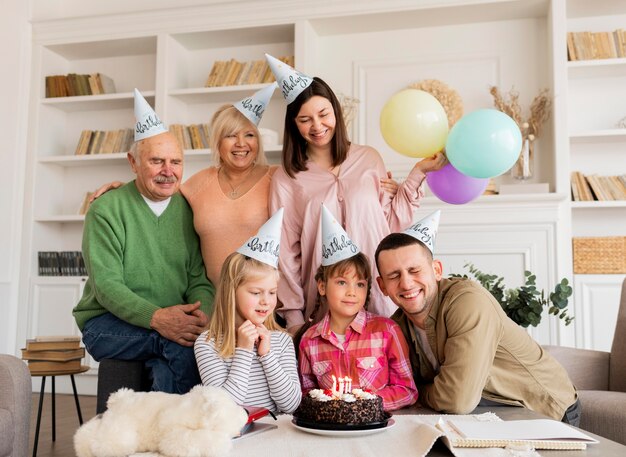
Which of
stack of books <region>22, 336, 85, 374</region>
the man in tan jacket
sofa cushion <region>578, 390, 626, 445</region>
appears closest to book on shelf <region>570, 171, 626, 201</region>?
sofa cushion <region>578, 390, 626, 445</region>

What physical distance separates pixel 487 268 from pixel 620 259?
82 cm

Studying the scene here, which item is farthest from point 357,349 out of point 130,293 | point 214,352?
point 130,293

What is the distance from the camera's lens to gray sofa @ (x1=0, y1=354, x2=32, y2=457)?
2.00 m

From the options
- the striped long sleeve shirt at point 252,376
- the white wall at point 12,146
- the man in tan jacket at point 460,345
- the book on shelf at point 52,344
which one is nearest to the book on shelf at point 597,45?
the man in tan jacket at point 460,345

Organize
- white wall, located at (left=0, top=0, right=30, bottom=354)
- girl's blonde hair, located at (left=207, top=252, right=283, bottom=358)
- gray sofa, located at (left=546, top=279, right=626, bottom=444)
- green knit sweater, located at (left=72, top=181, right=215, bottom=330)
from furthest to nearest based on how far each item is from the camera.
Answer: white wall, located at (left=0, top=0, right=30, bottom=354) → gray sofa, located at (left=546, top=279, right=626, bottom=444) → green knit sweater, located at (left=72, top=181, right=215, bottom=330) → girl's blonde hair, located at (left=207, top=252, right=283, bottom=358)

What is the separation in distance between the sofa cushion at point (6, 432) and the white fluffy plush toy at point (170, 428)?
0.90 meters

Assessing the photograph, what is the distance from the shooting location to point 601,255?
4074mm

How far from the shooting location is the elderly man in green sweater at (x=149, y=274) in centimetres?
204

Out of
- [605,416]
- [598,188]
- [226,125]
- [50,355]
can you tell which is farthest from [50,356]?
[598,188]

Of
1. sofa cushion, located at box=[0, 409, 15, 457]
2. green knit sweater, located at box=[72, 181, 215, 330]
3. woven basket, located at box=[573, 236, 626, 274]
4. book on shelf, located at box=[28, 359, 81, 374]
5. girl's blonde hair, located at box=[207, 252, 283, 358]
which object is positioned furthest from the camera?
woven basket, located at box=[573, 236, 626, 274]

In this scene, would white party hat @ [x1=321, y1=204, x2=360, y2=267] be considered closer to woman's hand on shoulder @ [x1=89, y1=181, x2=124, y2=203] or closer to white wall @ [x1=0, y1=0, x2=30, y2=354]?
woman's hand on shoulder @ [x1=89, y1=181, x2=124, y2=203]

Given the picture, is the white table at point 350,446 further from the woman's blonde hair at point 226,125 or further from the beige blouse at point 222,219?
the woman's blonde hair at point 226,125

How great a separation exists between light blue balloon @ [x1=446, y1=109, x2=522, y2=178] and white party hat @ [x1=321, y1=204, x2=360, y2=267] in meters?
0.43

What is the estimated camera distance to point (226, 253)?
2.22m
